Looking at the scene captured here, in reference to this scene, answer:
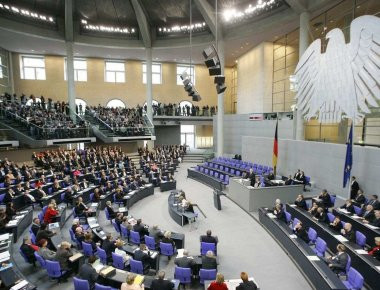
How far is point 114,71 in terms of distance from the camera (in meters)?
31.2

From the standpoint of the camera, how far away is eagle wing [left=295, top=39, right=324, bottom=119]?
48.5 feet

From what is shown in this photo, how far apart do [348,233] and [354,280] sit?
2217 mm

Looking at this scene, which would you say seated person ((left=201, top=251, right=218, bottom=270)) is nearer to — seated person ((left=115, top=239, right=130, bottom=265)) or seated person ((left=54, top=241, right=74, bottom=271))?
seated person ((left=115, top=239, right=130, bottom=265))

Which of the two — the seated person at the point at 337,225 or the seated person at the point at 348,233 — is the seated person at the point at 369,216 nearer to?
the seated person at the point at 337,225

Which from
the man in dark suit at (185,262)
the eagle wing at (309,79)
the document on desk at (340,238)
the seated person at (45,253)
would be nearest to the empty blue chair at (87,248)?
the seated person at (45,253)

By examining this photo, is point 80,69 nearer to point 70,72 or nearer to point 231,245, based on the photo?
point 70,72

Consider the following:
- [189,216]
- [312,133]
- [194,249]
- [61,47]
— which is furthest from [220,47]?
[194,249]

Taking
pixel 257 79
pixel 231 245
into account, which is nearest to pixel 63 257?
pixel 231 245

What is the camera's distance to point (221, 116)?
80.7ft

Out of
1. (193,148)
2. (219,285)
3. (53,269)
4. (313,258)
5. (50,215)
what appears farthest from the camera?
(193,148)

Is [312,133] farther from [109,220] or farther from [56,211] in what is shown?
[56,211]

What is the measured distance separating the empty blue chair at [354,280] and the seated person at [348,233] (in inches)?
71.5

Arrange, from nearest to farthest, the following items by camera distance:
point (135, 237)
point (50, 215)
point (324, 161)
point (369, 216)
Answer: point (369, 216)
point (135, 237)
point (50, 215)
point (324, 161)

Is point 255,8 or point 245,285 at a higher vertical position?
point 255,8
